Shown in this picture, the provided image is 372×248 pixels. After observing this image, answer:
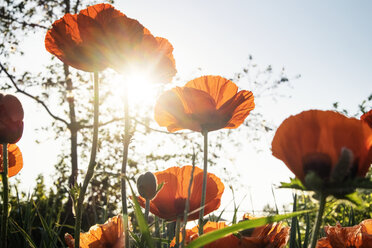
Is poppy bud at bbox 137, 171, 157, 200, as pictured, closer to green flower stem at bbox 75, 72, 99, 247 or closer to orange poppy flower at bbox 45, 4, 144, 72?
green flower stem at bbox 75, 72, 99, 247

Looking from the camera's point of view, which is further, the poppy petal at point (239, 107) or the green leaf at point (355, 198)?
the poppy petal at point (239, 107)

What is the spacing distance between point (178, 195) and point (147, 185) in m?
0.22

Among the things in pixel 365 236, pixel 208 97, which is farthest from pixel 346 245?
pixel 208 97

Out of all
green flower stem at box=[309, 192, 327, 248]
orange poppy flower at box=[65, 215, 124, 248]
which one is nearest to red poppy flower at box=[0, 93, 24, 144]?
orange poppy flower at box=[65, 215, 124, 248]

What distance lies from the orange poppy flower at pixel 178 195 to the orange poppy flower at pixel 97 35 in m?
0.33

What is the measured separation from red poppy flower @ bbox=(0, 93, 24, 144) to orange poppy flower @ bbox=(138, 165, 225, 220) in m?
0.32

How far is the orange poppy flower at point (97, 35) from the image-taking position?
2.65 ft

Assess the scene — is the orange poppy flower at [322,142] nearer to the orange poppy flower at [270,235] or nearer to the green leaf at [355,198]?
the green leaf at [355,198]

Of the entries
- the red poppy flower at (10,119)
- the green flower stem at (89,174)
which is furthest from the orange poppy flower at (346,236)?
the red poppy flower at (10,119)

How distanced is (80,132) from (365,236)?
9.17 m

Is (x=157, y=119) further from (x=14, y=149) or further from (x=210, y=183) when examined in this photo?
(x=14, y=149)

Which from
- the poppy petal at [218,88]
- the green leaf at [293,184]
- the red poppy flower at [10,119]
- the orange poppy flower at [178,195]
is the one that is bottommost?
the orange poppy flower at [178,195]

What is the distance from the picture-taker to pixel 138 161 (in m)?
9.89

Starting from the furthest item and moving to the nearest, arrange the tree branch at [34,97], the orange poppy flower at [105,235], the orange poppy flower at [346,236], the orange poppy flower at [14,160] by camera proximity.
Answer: the tree branch at [34,97] < the orange poppy flower at [14,160] < the orange poppy flower at [105,235] < the orange poppy flower at [346,236]
